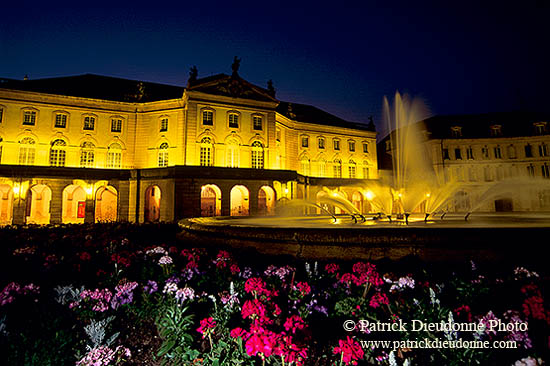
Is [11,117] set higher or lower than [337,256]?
higher

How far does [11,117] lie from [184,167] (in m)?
20.1

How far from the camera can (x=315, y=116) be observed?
156 ft

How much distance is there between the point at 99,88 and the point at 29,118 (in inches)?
349

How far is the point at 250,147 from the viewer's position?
3309 cm

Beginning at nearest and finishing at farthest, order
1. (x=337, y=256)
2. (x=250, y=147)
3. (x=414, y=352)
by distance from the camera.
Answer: (x=414, y=352) → (x=337, y=256) → (x=250, y=147)

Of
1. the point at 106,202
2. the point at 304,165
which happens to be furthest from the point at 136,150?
the point at 304,165

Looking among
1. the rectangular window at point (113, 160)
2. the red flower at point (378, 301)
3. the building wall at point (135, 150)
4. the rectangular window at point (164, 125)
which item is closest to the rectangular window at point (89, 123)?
the building wall at point (135, 150)

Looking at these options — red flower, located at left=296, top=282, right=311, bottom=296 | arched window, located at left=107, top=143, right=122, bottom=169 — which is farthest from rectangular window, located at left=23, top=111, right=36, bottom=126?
red flower, located at left=296, top=282, right=311, bottom=296

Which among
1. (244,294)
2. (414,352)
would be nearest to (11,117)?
(244,294)

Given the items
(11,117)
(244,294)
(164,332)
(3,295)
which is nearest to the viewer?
(164,332)

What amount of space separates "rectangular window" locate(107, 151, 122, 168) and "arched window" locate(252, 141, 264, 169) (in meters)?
15.9

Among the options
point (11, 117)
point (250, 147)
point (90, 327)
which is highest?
point (11, 117)

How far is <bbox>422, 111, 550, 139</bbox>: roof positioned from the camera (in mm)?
45625

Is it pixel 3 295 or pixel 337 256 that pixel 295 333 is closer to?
pixel 337 256
